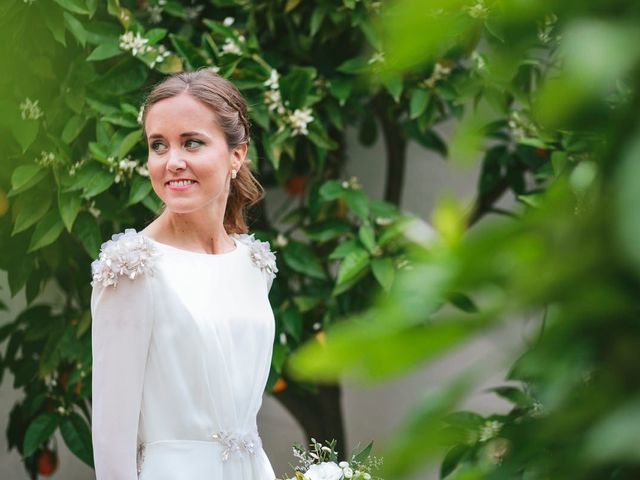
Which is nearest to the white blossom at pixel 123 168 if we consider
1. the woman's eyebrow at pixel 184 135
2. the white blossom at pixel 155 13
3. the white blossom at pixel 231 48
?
the white blossom at pixel 231 48

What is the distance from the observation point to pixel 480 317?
0.36 m

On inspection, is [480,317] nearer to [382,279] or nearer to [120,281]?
[120,281]

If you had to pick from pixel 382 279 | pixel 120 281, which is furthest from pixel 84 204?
pixel 120 281

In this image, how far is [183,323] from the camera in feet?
5.88

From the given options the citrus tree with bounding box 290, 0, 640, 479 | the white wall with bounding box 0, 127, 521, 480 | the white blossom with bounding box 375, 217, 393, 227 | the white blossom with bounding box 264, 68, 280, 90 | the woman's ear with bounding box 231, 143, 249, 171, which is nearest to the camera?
the citrus tree with bounding box 290, 0, 640, 479

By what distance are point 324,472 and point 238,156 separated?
0.63 meters

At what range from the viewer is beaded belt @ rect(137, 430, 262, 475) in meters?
1.85

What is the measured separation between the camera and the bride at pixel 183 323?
5.69 feet

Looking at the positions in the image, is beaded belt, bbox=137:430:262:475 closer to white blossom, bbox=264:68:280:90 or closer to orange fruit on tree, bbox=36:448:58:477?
white blossom, bbox=264:68:280:90

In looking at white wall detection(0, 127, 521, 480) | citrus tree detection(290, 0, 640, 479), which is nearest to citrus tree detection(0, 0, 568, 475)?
white wall detection(0, 127, 521, 480)

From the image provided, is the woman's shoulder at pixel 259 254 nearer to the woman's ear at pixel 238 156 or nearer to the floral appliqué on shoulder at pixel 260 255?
the floral appliqué on shoulder at pixel 260 255

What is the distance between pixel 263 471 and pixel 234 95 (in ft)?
2.38

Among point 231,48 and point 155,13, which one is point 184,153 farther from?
point 155,13

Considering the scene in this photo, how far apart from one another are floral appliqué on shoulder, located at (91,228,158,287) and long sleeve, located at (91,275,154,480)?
0.01 meters
